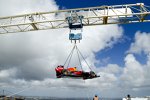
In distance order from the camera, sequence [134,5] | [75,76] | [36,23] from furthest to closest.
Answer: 1. [36,23]
2. [134,5]
3. [75,76]

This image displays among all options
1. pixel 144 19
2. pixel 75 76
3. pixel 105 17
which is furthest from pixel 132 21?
pixel 75 76

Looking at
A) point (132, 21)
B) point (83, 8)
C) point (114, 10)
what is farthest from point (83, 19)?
point (132, 21)

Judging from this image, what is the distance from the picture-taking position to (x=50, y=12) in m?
24.5

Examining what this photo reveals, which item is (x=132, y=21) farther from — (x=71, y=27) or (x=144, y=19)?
(x=71, y=27)

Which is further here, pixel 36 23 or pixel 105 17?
pixel 36 23

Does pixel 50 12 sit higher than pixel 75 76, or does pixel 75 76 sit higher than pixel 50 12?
pixel 50 12

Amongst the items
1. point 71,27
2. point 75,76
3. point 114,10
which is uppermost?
point 114,10

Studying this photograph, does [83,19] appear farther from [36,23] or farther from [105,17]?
[36,23]

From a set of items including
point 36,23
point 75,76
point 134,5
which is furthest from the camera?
point 36,23

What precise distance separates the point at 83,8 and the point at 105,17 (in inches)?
93.3

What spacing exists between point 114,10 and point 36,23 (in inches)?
329

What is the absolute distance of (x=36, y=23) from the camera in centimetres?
2580

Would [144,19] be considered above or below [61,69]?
above

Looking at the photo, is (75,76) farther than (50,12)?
No
